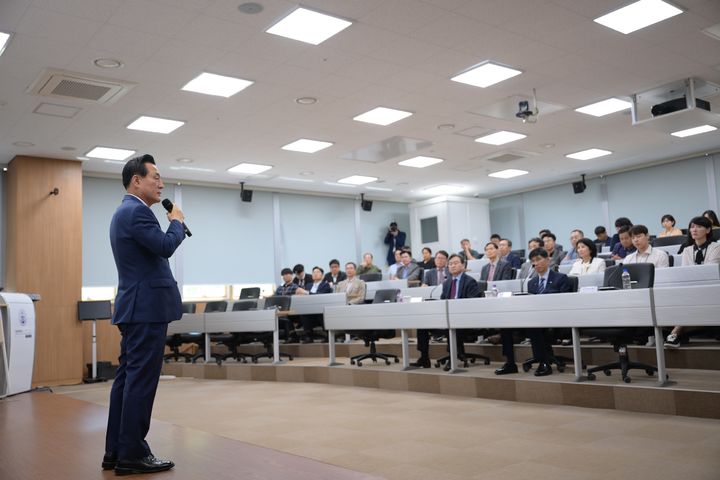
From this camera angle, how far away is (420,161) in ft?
34.0

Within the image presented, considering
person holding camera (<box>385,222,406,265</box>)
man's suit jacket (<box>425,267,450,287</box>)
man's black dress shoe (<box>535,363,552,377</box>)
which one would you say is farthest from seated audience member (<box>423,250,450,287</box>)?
person holding camera (<box>385,222,406,265</box>)

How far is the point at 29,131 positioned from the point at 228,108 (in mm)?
2710

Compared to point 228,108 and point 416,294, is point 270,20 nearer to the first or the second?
point 228,108

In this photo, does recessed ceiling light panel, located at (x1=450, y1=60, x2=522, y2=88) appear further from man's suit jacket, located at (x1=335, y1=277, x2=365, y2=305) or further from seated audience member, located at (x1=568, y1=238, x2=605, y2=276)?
man's suit jacket, located at (x1=335, y1=277, x2=365, y2=305)

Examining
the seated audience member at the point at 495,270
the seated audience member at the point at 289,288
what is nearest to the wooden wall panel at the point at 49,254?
the seated audience member at the point at 289,288

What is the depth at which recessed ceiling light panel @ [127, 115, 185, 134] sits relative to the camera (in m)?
7.44

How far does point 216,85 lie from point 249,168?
3.93 metres

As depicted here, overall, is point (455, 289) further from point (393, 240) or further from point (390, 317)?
point (393, 240)

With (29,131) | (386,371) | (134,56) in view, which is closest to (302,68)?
(134,56)

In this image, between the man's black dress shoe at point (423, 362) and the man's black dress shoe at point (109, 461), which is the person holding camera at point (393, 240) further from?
the man's black dress shoe at point (109, 461)

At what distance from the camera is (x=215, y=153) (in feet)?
30.1

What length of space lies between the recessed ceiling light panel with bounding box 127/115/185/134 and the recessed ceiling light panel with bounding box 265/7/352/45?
282 centimetres

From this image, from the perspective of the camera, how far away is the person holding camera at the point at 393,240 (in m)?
13.8

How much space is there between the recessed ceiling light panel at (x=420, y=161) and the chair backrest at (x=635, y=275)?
5292 millimetres
